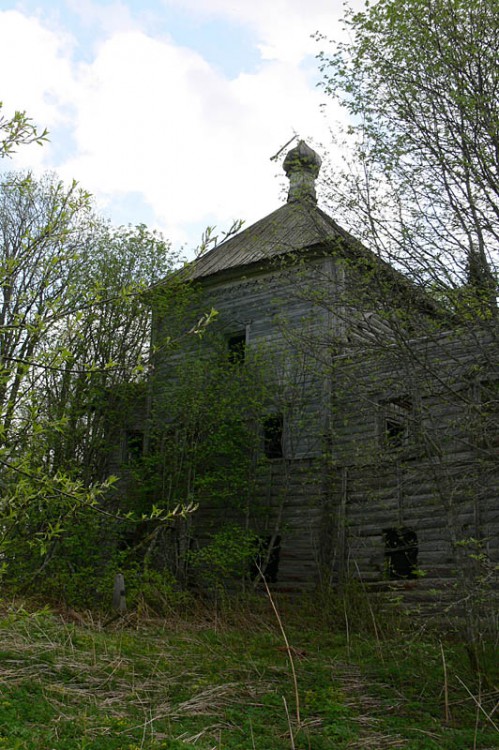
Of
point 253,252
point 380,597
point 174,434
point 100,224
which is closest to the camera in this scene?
point 380,597

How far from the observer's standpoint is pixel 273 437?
53.6 feet

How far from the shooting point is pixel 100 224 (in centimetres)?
1983

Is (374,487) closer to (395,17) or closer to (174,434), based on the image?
(174,434)

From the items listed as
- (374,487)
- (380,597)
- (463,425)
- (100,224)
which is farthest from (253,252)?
(463,425)

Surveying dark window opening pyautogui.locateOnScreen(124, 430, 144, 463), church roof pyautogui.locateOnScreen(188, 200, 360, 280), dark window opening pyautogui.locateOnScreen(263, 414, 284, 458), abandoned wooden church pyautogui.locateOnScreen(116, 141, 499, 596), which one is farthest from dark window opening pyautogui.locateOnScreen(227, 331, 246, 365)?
dark window opening pyautogui.locateOnScreen(124, 430, 144, 463)

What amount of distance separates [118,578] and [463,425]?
260 inches

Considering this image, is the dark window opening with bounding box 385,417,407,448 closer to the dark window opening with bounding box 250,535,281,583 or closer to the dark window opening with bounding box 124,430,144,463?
the dark window opening with bounding box 250,535,281,583

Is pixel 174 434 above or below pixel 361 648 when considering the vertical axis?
above

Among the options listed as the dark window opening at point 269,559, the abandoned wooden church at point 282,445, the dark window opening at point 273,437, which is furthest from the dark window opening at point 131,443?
the dark window opening at point 269,559

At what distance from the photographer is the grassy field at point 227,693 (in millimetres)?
5207

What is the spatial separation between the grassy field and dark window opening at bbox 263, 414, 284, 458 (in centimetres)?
666

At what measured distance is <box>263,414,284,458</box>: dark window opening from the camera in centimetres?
1580

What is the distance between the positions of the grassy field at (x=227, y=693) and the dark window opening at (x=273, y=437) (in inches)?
262

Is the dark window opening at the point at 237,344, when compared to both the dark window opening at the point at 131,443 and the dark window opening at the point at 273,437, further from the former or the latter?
the dark window opening at the point at 131,443
